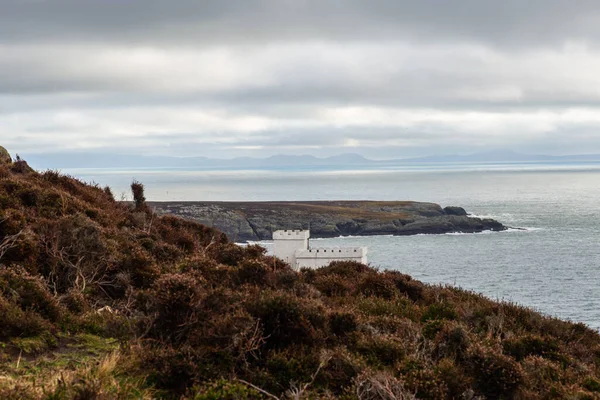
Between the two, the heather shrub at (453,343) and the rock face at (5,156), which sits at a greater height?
the rock face at (5,156)

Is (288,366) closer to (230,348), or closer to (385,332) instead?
(230,348)

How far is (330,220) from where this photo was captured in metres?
115

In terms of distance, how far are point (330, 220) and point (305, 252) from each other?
7239cm

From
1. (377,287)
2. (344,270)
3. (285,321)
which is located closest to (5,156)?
(344,270)

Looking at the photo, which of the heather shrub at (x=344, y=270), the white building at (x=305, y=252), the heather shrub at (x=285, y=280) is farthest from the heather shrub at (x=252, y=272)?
the white building at (x=305, y=252)

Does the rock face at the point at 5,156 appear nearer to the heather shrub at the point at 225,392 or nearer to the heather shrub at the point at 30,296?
the heather shrub at the point at 30,296

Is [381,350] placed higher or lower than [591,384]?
higher

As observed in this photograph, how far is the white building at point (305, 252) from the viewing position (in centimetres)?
4069

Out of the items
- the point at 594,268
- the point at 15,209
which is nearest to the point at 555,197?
the point at 594,268

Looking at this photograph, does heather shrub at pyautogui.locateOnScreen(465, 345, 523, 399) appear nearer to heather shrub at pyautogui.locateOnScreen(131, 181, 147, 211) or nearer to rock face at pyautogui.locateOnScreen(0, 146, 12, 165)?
heather shrub at pyautogui.locateOnScreen(131, 181, 147, 211)

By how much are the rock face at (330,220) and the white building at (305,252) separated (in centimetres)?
5419

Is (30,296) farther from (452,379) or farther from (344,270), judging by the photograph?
(344,270)

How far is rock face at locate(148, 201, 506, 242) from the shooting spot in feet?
353

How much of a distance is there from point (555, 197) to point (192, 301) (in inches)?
7163
